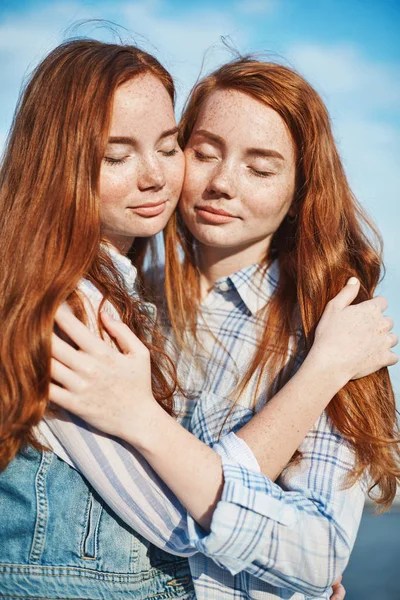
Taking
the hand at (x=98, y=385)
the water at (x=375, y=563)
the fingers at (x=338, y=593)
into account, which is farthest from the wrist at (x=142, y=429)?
the water at (x=375, y=563)

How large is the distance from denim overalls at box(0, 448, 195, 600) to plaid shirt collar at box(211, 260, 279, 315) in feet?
2.73

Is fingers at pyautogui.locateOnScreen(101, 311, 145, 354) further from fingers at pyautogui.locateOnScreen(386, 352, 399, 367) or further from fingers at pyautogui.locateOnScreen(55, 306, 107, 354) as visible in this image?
fingers at pyautogui.locateOnScreen(386, 352, 399, 367)

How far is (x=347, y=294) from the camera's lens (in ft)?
6.50

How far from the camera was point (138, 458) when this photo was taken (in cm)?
162

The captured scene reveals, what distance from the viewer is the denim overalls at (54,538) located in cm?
163

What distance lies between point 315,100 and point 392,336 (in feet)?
2.70

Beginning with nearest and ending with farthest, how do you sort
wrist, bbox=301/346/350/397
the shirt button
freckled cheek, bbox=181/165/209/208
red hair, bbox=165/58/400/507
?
wrist, bbox=301/346/350/397 < red hair, bbox=165/58/400/507 < freckled cheek, bbox=181/165/209/208 < the shirt button

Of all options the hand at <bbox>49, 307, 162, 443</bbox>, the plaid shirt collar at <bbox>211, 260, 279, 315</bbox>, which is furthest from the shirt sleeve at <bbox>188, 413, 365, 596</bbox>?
the plaid shirt collar at <bbox>211, 260, 279, 315</bbox>

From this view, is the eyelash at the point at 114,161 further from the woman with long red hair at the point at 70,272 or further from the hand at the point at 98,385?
the hand at the point at 98,385

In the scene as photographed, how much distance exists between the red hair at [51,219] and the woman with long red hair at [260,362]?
7 cm

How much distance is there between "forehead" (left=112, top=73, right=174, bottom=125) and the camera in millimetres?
1844

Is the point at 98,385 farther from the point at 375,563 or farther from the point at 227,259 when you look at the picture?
the point at 375,563

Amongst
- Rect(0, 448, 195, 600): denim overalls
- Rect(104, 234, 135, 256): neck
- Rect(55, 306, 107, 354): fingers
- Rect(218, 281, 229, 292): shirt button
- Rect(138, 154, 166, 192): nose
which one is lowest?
Rect(0, 448, 195, 600): denim overalls

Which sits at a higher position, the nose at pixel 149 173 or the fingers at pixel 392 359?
the nose at pixel 149 173
